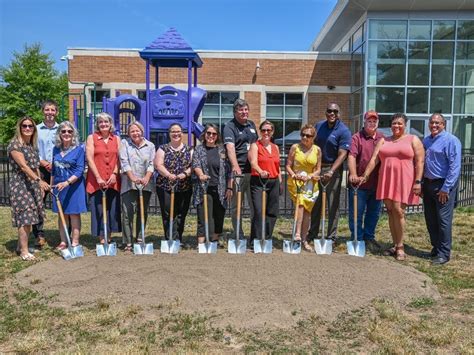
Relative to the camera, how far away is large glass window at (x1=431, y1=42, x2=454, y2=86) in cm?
1823

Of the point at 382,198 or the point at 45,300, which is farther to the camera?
the point at 382,198

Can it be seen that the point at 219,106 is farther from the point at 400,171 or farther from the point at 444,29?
the point at 400,171

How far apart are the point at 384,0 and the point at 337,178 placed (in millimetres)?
13289

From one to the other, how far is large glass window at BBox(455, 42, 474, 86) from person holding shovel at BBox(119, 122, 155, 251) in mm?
16097

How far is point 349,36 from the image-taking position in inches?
838

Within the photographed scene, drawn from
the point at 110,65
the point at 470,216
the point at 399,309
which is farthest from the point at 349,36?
the point at 399,309

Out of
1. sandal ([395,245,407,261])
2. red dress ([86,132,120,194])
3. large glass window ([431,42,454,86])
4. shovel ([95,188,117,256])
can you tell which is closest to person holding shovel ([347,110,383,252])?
sandal ([395,245,407,261])

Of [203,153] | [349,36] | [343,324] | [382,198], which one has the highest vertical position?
[349,36]

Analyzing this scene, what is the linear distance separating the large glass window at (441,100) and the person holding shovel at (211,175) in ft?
48.3

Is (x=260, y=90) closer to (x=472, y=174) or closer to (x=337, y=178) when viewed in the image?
(x=472, y=174)

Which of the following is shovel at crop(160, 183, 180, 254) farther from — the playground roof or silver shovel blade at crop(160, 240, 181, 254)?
the playground roof

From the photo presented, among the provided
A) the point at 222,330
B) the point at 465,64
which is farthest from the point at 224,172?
the point at 465,64

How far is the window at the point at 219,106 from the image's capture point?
20.2m

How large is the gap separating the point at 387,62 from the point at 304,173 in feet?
45.5
